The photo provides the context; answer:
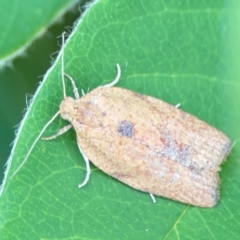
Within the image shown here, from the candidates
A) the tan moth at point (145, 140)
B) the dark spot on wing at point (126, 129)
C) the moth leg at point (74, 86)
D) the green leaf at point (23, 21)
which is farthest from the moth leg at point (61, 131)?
the green leaf at point (23, 21)

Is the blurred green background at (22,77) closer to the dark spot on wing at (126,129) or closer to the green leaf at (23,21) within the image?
the green leaf at (23,21)

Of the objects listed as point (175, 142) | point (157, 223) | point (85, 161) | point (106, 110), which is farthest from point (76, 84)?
point (157, 223)

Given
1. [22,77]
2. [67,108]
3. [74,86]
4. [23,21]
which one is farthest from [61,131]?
[23,21]

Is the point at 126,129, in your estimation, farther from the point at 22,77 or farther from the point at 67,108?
the point at 22,77

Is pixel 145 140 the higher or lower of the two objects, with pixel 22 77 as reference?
lower

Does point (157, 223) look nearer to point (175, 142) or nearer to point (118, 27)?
point (175, 142)

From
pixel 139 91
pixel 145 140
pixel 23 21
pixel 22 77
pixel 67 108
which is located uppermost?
pixel 23 21

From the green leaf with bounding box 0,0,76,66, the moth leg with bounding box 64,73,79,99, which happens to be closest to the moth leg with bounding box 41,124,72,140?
the moth leg with bounding box 64,73,79,99
